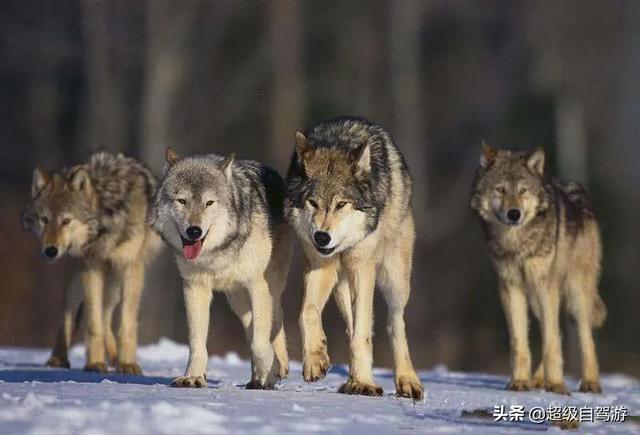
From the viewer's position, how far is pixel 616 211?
26250 mm

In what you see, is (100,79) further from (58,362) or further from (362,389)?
(362,389)

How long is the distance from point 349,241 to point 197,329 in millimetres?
1123

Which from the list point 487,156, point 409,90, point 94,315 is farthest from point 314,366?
point 409,90

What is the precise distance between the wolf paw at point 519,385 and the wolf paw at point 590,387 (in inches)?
26.9

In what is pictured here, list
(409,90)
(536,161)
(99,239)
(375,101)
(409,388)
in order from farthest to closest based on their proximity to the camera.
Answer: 1. (375,101)
2. (409,90)
3. (536,161)
4. (99,239)
5. (409,388)

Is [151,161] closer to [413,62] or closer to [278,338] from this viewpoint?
[413,62]

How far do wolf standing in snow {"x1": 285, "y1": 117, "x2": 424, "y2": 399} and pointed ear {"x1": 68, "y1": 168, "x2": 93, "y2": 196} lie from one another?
9.62ft

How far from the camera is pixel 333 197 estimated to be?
8.24 meters

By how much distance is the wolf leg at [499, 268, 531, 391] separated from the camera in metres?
11.0

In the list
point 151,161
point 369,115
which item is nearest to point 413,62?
point 369,115

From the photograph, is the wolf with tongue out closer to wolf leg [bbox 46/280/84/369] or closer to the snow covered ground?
the snow covered ground

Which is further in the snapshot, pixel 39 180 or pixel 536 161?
pixel 536 161

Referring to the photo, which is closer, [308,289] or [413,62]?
[308,289]

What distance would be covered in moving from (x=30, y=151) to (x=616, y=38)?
12860 mm
